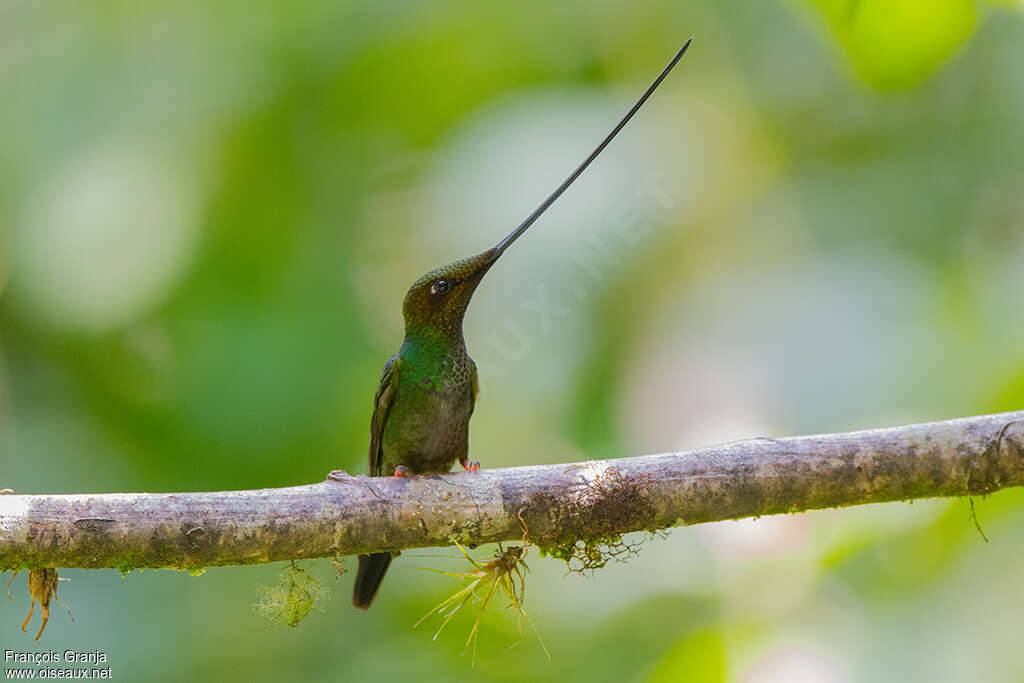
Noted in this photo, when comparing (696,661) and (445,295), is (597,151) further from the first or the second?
(696,661)

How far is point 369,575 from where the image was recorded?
3.95 metres

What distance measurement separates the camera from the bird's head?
3.88m

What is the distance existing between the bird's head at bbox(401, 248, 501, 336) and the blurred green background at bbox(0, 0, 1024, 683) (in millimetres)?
2369

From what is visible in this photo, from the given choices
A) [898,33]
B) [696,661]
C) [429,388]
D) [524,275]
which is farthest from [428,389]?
[898,33]

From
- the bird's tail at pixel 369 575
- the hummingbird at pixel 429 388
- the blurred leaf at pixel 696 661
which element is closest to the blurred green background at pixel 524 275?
the blurred leaf at pixel 696 661

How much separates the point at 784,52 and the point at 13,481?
728 cm

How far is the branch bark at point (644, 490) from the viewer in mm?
2957

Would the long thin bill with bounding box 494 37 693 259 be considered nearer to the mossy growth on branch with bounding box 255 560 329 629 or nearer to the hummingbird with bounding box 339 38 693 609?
the hummingbird with bounding box 339 38 693 609

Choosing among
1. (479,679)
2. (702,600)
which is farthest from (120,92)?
(702,600)

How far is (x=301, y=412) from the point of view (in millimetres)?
6832

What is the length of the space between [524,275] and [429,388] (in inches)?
127

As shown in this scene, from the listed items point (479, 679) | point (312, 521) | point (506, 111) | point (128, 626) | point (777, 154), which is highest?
point (506, 111)

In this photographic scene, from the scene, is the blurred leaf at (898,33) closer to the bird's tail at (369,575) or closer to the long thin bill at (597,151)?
the long thin bill at (597,151)

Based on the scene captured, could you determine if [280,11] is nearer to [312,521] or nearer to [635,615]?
[635,615]
